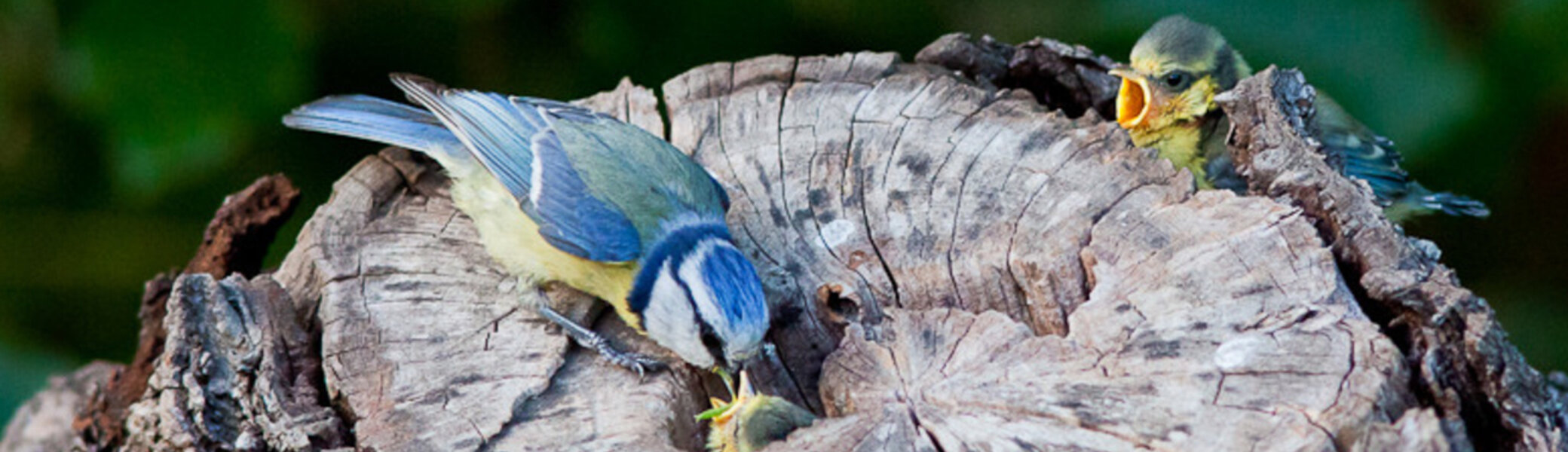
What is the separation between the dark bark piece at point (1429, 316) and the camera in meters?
1.94

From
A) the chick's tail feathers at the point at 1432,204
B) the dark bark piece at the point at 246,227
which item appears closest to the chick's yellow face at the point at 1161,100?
the chick's tail feathers at the point at 1432,204

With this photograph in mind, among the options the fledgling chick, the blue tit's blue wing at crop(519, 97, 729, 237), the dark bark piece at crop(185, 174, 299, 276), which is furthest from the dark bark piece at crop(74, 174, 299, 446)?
the fledgling chick

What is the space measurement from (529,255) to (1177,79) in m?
1.30

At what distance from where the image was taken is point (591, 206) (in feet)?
8.97

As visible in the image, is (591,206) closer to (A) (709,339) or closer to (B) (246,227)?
(A) (709,339)

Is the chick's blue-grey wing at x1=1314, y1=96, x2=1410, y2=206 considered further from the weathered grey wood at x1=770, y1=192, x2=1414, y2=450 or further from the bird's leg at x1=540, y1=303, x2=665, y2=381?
the bird's leg at x1=540, y1=303, x2=665, y2=381

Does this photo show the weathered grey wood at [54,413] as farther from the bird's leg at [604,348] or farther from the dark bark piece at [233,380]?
the bird's leg at [604,348]

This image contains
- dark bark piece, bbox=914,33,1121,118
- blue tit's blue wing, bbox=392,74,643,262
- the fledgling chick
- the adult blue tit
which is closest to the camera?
the fledgling chick

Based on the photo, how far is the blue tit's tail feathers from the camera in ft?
9.52

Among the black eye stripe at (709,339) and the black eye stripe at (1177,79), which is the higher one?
the black eye stripe at (1177,79)

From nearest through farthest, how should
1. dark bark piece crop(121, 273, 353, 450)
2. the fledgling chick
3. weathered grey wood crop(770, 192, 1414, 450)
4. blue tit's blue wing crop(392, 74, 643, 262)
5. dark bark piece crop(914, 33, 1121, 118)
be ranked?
weathered grey wood crop(770, 192, 1414, 450) < the fledgling chick < dark bark piece crop(121, 273, 353, 450) < blue tit's blue wing crop(392, 74, 643, 262) < dark bark piece crop(914, 33, 1121, 118)

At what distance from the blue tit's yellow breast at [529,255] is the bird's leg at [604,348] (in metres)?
0.11

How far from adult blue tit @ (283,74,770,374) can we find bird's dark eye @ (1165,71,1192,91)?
93 centimetres

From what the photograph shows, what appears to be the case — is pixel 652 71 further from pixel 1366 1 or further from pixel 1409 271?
pixel 1409 271
